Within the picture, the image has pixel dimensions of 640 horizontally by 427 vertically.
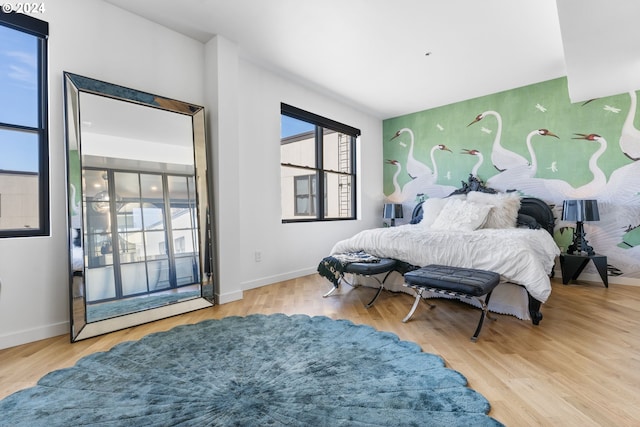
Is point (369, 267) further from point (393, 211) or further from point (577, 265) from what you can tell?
point (577, 265)

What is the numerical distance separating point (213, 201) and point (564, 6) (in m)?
3.21

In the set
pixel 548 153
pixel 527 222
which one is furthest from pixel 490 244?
pixel 548 153

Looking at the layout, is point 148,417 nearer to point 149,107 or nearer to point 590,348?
point 149,107

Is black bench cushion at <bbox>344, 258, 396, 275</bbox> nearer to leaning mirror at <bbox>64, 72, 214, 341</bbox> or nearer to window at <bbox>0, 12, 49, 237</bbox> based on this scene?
leaning mirror at <bbox>64, 72, 214, 341</bbox>

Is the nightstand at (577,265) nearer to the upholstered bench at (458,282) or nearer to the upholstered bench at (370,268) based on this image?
the upholstered bench at (458,282)

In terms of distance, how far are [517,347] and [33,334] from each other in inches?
135

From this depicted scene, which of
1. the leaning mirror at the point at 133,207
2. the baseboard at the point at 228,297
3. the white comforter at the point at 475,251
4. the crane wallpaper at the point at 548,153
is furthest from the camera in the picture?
the crane wallpaper at the point at 548,153

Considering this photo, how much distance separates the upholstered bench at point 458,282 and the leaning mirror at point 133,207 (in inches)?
78.1

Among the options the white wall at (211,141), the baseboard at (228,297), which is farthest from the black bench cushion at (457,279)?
the white wall at (211,141)

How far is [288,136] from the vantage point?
4246mm

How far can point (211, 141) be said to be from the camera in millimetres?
3078

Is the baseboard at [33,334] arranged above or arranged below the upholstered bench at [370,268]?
below

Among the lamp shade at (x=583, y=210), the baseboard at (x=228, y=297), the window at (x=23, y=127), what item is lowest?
the baseboard at (x=228, y=297)

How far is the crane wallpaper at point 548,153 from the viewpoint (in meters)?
3.62
